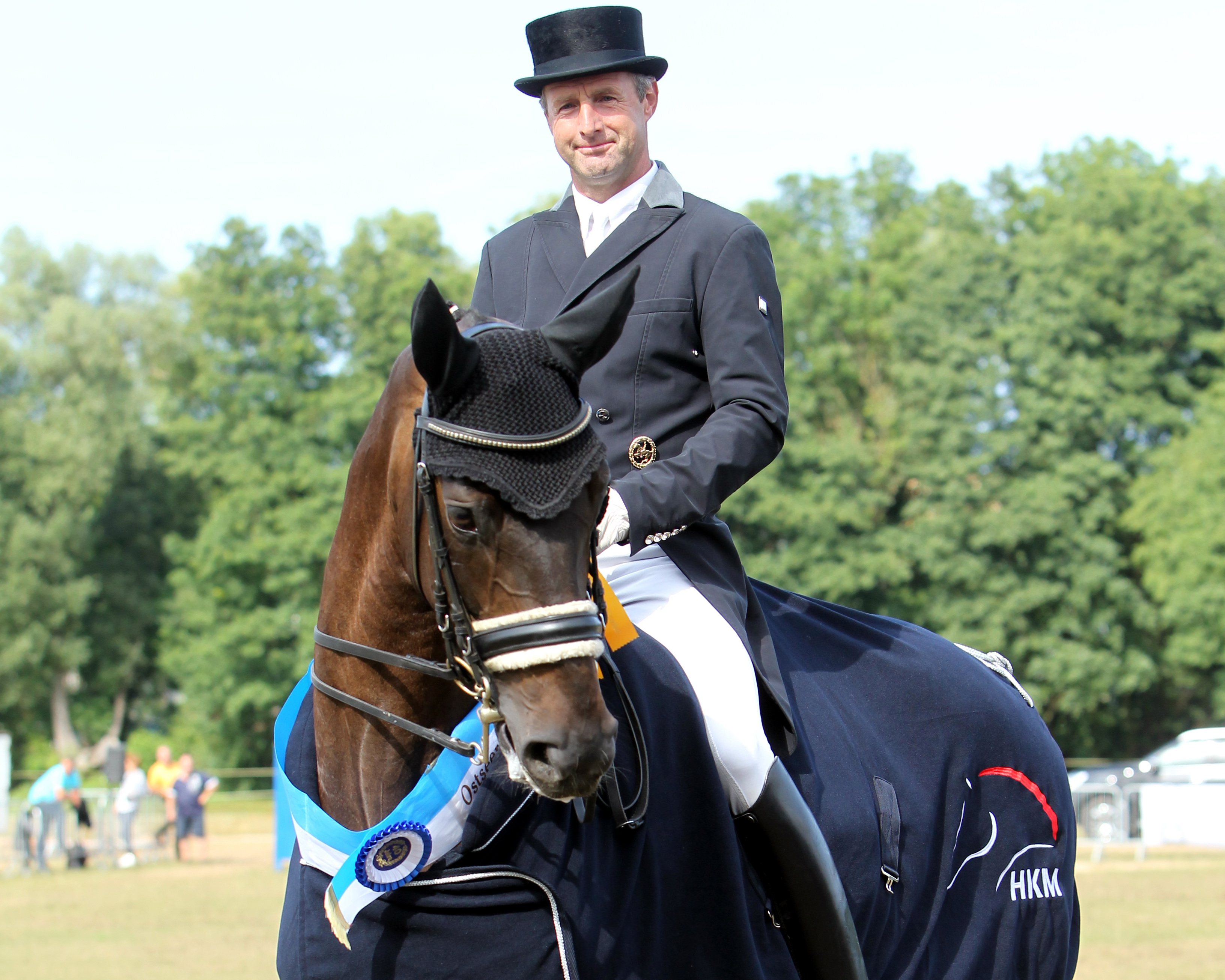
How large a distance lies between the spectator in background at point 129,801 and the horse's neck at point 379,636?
70.3 ft

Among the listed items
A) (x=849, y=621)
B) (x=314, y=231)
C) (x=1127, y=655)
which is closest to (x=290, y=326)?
(x=314, y=231)

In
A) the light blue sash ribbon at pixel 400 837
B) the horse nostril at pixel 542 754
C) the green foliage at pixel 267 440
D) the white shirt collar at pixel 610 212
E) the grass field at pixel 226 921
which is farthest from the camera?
the green foliage at pixel 267 440

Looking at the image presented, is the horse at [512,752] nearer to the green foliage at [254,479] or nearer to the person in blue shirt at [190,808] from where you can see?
the person in blue shirt at [190,808]

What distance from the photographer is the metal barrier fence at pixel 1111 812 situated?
2202 cm

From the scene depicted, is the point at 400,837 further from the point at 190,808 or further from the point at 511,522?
the point at 190,808

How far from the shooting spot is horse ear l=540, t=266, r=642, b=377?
3045 mm

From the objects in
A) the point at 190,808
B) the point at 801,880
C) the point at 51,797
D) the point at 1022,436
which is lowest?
the point at 190,808

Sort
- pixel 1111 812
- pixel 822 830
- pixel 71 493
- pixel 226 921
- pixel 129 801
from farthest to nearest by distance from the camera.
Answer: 1. pixel 71 493
2. pixel 129 801
3. pixel 1111 812
4. pixel 226 921
5. pixel 822 830

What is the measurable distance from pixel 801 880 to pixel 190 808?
70.5 feet

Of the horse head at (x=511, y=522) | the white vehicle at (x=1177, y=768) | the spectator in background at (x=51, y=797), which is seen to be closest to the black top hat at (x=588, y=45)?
the horse head at (x=511, y=522)

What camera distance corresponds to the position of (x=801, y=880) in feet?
12.6

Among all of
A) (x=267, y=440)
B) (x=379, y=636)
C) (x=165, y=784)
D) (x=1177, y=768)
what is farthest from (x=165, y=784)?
(x=379, y=636)

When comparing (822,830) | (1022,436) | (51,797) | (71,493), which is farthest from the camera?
(71,493)

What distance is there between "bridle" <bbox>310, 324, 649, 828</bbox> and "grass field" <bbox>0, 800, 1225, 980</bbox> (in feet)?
28.7
